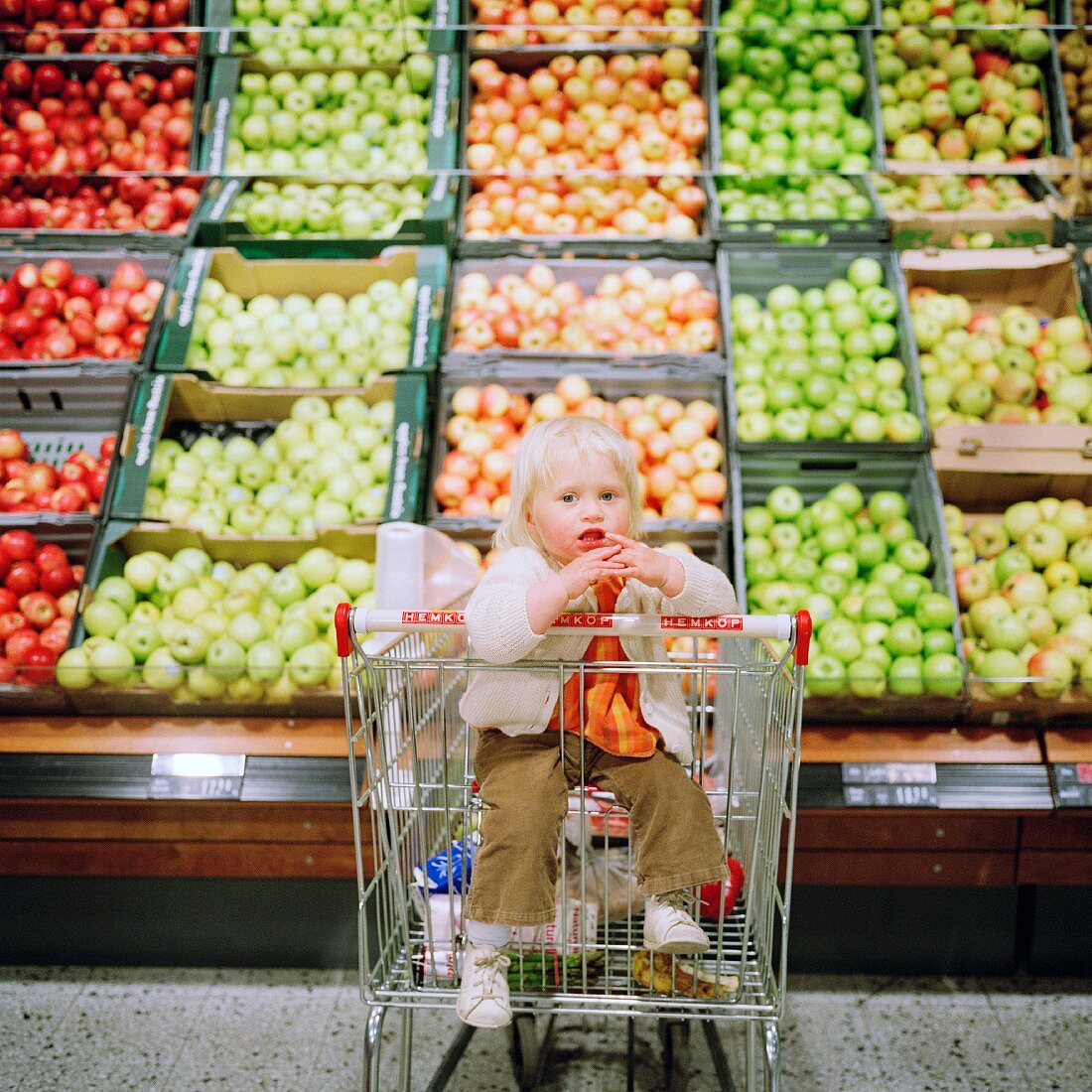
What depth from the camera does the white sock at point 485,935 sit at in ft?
4.77

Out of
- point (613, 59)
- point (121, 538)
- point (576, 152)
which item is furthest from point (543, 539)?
point (613, 59)

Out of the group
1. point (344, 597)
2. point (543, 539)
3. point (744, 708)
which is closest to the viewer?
point (543, 539)

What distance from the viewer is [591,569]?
4.45 ft

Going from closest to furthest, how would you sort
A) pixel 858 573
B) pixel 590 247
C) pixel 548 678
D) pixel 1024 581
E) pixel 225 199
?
pixel 548 678 < pixel 1024 581 < pixel 858 573 < pixel 590 247 < pixel 225 199

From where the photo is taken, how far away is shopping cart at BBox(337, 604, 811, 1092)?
1379mm

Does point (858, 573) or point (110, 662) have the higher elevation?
point (858, 573)

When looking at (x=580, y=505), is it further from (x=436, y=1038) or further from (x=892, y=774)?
(x=436, y=1038)

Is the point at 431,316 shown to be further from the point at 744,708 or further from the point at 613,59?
the point at 744,708

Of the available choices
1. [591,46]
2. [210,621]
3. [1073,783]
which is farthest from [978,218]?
[210,621]

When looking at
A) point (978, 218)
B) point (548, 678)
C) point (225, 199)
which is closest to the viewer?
point (548, 678)

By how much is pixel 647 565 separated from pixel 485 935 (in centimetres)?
61

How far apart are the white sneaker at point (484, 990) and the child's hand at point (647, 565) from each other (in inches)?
23.7

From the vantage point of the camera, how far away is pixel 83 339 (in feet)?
10.9

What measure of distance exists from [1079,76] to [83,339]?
151 inches
